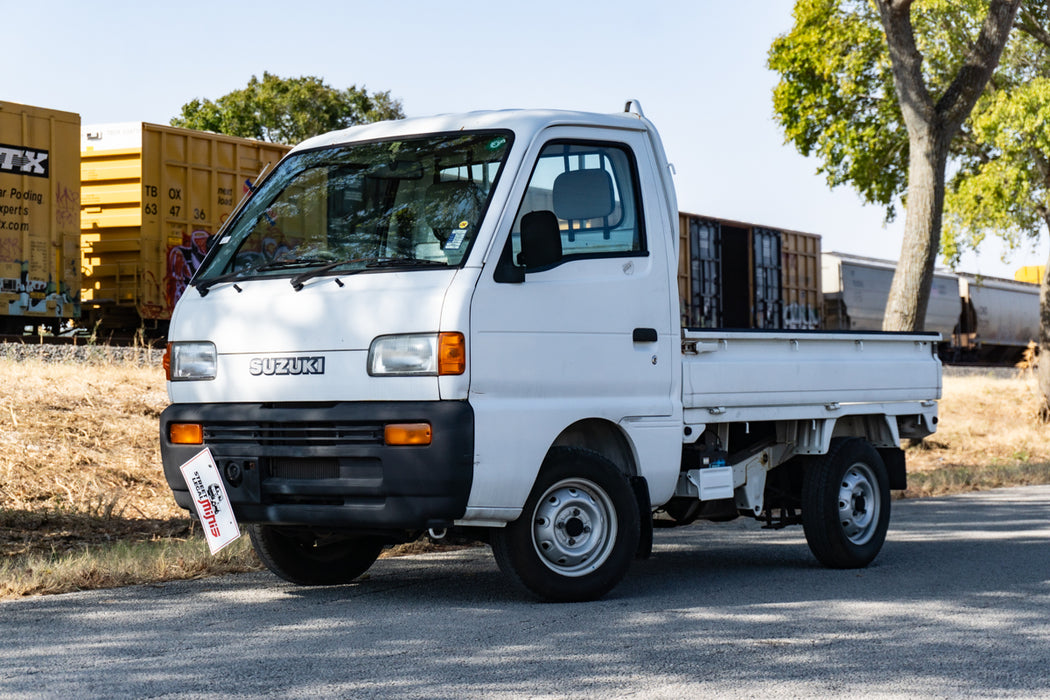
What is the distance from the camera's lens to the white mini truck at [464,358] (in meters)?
5.99

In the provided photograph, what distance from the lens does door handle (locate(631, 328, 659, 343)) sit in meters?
6.79

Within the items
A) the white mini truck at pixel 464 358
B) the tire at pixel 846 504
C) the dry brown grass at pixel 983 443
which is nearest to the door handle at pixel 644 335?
the white mini truck at pixel 464 358

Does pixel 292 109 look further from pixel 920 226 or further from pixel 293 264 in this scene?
pixel 293 264

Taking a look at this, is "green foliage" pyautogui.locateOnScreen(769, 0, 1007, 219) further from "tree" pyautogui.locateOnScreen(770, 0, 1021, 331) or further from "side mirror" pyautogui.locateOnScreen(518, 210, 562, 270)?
"side mirror" pyautogui.locateOnScreen(518, 210, 562, 270)

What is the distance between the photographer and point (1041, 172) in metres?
23.6

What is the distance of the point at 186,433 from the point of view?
6.48 m

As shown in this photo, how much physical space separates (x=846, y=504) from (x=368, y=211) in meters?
3.52

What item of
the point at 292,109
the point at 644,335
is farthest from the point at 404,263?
the point at 292,109

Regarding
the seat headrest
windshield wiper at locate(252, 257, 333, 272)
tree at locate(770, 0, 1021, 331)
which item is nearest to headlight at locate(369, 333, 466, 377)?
windshield wiper at locate(252, 257, 333, 272)

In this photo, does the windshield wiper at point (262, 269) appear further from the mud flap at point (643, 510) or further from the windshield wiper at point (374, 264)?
the mud flap at point (643, 510)

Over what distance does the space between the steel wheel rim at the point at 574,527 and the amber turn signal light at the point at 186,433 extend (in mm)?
1649

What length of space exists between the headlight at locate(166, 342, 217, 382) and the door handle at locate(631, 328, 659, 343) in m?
2.08

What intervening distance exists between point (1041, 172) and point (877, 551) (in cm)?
1741

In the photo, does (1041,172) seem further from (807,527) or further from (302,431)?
(302,431)
